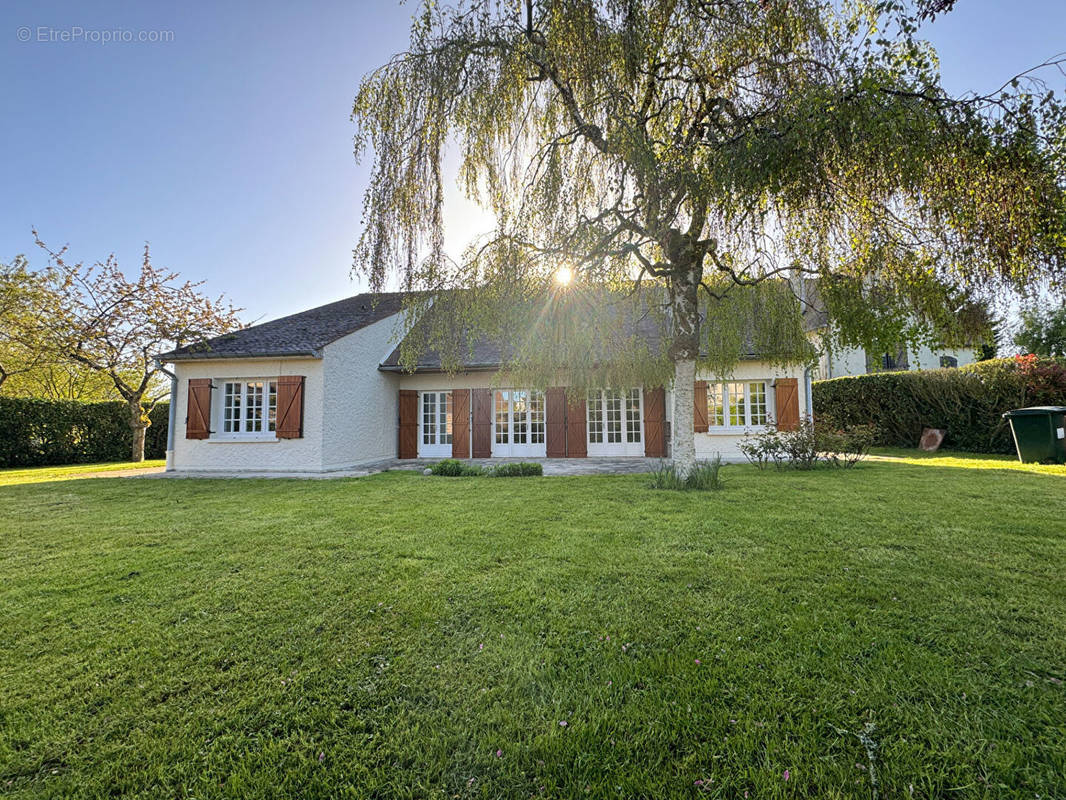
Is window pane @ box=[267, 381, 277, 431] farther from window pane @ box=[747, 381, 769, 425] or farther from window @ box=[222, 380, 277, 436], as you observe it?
window pane @ box=[747, 381, 769, 425]

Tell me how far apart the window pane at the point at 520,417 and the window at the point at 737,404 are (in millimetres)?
4653

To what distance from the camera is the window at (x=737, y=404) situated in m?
11.0

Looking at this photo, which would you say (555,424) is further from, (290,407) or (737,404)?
(290,407)

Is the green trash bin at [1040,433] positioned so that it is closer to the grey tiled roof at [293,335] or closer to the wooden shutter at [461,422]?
the wooden shutter at [461,422]

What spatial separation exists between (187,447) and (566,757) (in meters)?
11.6

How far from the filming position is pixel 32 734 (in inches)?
64.4

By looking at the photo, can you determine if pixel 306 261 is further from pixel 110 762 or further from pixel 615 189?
pixel 110 762

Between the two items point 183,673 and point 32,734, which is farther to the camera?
point 183,673

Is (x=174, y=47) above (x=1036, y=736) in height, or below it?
above

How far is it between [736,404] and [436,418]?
25.8 feet

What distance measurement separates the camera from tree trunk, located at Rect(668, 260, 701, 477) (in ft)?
20.7

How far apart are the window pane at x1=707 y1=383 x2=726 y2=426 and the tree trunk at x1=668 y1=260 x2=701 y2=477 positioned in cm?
504

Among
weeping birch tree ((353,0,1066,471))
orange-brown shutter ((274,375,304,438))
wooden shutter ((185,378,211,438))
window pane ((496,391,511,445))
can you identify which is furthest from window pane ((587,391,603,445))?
wooden shutter ((185,378,211,438))

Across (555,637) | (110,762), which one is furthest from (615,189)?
(110,762)
